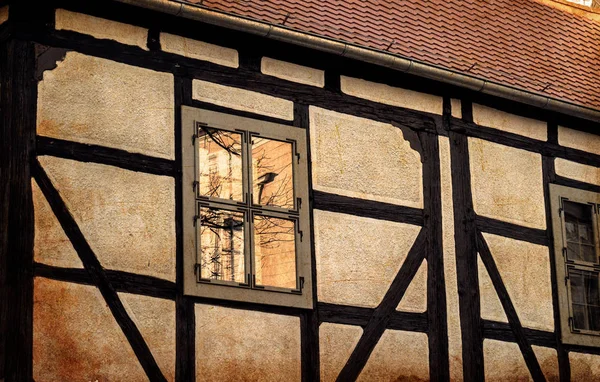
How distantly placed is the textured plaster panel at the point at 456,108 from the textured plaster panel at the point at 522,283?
3.54ft

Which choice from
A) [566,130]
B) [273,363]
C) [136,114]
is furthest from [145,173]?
[566,130]

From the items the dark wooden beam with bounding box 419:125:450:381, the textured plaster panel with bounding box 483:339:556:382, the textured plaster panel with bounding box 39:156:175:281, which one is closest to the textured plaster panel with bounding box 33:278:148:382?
the textured plaster panel with bounding box 39:156:175:281

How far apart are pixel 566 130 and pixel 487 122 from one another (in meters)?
1.00

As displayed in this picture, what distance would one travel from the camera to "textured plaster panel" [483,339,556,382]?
11094mm

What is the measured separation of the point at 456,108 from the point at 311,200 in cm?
192

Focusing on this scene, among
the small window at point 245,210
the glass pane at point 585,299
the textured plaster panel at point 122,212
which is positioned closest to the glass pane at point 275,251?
the small window at point 245,210

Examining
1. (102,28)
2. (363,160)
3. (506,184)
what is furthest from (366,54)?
(102,28)

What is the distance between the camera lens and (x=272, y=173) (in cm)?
1023

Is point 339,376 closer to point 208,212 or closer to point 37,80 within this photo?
point 208,212

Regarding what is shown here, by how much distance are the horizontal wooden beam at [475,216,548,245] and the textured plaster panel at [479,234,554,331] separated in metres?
0.05

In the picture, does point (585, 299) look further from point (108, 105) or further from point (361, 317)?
point (108, 105)

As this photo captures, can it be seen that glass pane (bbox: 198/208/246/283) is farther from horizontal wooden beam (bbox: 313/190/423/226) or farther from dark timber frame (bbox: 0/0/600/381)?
horizontal wooden beam (bbox: 313/190/423/226)

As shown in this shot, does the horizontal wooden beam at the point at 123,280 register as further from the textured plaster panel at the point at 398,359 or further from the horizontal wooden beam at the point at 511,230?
the horizontal wooden beam at the point at 511,230

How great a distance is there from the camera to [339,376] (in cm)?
1018
